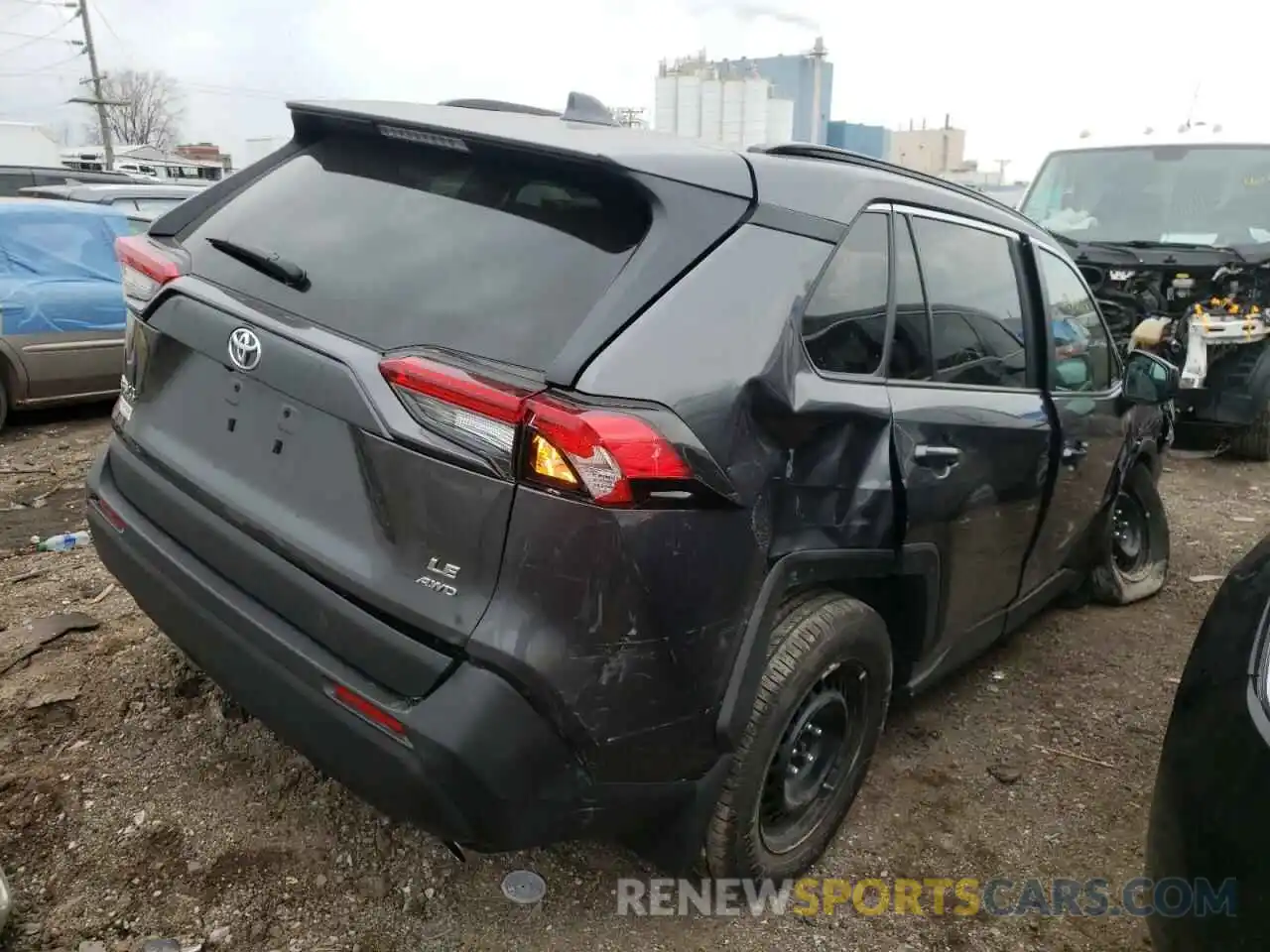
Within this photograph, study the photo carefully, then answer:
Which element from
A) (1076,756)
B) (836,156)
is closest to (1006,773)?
(1076,756)

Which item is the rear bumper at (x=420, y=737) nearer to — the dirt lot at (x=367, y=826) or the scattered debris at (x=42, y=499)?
the dirt lot at (x=367, y=826)

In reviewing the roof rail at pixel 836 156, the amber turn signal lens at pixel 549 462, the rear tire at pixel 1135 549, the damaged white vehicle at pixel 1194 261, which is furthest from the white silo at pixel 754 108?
the amber turn signal lens at pixel 549 462

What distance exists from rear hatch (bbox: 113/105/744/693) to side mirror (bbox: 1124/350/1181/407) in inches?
101

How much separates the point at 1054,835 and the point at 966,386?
1392mm

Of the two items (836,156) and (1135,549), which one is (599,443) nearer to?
(836,156)

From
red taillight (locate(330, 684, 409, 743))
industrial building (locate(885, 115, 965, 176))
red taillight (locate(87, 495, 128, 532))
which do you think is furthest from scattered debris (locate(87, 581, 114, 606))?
industrial building (locate(885, 115, 965, 176))

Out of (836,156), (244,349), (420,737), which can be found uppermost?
(836,156)

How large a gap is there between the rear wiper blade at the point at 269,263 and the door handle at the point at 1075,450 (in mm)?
2517

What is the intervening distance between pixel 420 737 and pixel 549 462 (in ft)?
1.89

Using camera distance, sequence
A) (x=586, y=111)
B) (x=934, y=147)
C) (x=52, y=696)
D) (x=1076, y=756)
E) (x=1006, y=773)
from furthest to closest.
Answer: (x=934, y=147) → (x=1076, y=756) → (x=1006, y=773) → (x=52, y=696) → (x=586, y=111)

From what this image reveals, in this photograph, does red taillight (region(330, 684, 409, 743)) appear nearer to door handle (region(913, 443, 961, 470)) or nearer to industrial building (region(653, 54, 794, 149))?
door handle (region(913, 443, 961, 470))

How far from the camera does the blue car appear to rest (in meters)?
6.38

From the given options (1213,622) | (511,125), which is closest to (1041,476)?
(1213,622)

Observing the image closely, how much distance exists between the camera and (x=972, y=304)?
9.41 ft
